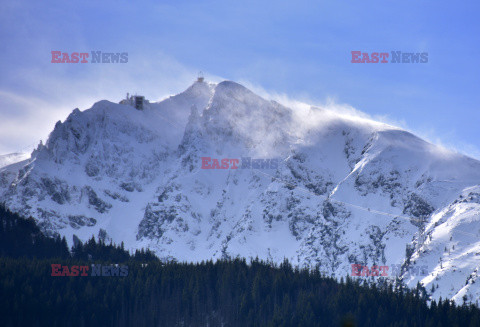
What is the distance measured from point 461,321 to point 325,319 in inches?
1286

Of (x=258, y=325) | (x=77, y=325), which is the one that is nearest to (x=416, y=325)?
(x=258, y=325)

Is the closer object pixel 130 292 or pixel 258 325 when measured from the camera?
pixel 258 325

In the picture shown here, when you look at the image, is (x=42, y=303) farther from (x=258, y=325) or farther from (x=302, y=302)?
(x=302, y=302)

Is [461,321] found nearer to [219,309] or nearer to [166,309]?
[219,309]

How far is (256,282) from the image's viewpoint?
655 ft

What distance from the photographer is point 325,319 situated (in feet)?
591

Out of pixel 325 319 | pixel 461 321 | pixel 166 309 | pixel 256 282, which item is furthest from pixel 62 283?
pixel 461 321

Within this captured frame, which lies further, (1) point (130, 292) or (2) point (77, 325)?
(1) point (130, 292)

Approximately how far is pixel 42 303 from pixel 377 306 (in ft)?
270

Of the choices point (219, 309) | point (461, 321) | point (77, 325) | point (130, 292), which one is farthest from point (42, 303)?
point (461, 321)

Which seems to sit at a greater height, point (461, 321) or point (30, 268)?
point (30, 268)

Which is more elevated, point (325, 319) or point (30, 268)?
point (30, 268)

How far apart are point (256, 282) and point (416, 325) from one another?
43702 millimetres

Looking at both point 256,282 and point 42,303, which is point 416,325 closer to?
point 256,282
